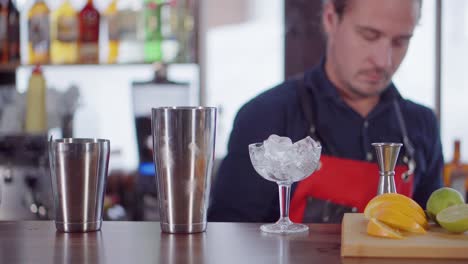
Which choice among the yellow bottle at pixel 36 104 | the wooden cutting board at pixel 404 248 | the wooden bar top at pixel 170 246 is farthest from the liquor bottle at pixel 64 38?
the wooden cutting board at pixel 404 248

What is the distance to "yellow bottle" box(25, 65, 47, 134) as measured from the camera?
3398 millimetres

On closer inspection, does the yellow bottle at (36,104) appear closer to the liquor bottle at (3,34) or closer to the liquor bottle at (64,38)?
the liquor bottle at (64,38)

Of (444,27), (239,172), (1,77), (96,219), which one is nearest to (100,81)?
(1,77)

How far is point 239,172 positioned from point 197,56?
1.49m

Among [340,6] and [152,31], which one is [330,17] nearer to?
[340,6]

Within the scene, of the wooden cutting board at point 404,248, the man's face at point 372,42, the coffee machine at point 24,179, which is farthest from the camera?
the coffee machine at point 24,179

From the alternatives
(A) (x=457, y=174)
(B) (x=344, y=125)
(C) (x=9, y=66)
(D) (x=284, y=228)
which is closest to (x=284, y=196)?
(D) (x=284, y=228)

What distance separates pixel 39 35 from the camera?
3.66 metres

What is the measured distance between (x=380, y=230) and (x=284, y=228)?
0.63 ft

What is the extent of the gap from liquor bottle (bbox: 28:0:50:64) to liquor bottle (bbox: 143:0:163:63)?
1.48 ft

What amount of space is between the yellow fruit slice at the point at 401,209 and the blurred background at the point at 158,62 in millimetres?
2039

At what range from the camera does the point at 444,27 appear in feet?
11.2

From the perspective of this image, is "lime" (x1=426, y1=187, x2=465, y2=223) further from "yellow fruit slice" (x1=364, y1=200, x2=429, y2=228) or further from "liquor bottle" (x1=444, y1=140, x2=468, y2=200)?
"liquor bottle" (x1=444, y1=140, x2=468, y2=200)

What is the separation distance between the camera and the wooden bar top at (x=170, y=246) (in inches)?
42.4
